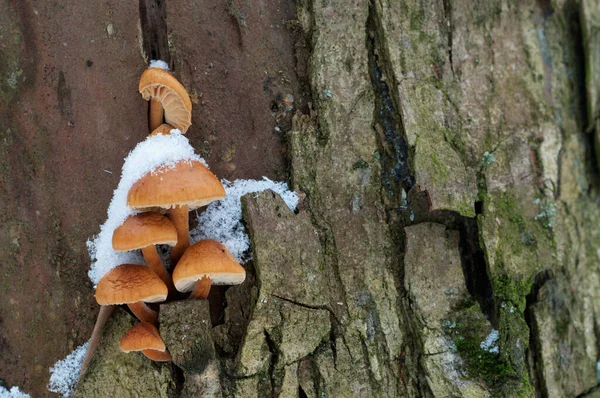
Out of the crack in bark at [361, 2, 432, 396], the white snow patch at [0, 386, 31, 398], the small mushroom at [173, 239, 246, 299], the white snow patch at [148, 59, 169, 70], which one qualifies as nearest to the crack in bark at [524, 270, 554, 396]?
the crack in bark at [361, 2, 432, 396]

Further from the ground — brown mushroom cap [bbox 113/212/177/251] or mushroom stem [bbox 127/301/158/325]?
brown mushroom cap [bbox 113/212/177/251]

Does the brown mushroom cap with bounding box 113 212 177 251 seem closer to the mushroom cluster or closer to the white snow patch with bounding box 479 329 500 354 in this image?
the mushroom cluster

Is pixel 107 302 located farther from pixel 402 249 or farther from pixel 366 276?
pixel 402 249

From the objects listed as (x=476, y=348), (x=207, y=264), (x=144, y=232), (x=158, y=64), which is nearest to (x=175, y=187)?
(x=144, y=232)

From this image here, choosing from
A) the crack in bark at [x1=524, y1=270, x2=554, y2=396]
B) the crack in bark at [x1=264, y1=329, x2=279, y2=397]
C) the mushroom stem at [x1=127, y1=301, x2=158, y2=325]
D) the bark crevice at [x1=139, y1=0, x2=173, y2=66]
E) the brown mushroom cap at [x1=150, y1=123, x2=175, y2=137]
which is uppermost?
the bark crevice at [x1=139, y1=0, x2=173, y2=66]

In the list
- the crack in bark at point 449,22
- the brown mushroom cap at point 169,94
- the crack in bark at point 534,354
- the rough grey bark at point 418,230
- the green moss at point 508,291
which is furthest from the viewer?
the crack in bark at point 449,22

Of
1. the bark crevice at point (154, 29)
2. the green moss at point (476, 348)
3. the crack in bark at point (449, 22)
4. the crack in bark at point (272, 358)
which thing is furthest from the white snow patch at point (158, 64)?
the green moss at point (476, 348)

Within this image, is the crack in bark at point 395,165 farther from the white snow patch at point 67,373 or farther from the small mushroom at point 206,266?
the white snow patch at point 67,373

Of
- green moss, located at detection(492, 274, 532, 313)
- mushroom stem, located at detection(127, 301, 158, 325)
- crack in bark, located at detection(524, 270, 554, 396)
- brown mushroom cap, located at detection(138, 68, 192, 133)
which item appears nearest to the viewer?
brown mushroom cap, located at detection(138, 68, 192, 133)
